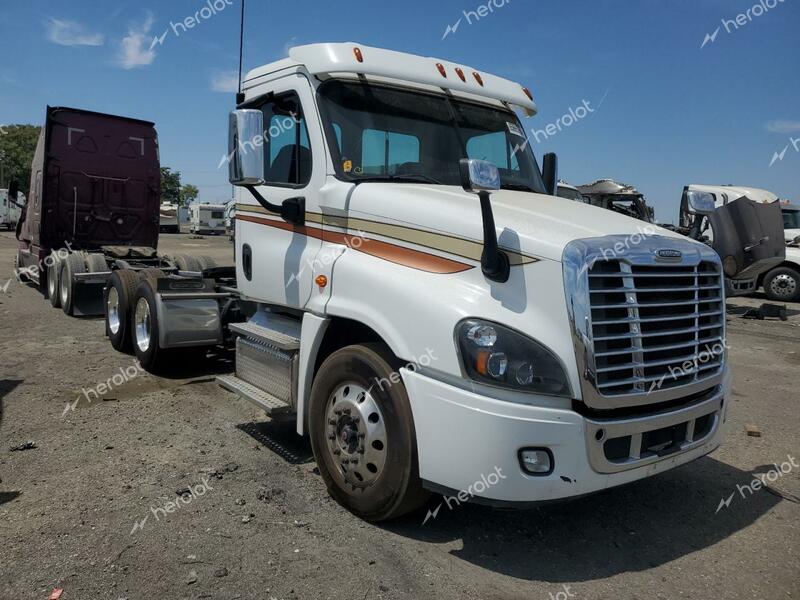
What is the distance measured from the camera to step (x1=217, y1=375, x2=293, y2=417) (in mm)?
4277

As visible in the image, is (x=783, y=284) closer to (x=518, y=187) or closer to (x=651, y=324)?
(x=518, y=187)

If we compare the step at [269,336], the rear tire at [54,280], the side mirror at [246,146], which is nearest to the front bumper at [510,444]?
the step at [269,336]

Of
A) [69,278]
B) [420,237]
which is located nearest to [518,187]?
[420,237]

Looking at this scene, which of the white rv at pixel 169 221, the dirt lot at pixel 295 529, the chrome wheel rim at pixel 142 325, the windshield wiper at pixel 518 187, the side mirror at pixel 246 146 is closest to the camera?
the dirt lot at pixel 295 529

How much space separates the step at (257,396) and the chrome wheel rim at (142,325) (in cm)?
251

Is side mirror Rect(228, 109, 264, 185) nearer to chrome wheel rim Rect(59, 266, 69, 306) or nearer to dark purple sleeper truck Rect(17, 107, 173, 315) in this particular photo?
dark purple sleeper truck Rect(17, 107, 173, 315)

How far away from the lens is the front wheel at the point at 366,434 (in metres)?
3.31

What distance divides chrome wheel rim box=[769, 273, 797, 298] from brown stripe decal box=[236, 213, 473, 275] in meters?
15.4

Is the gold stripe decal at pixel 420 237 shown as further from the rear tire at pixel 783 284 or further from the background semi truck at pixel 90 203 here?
the rear tire at pixel 783 284

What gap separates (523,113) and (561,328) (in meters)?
2.87

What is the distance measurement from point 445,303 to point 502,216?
68 centimetres

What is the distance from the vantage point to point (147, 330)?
7.05 metres

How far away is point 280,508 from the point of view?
3795 millimetres

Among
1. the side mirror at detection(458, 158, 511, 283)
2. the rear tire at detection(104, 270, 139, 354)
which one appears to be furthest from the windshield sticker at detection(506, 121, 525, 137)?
the rear tire at detection(104, 270, 139, 354)
